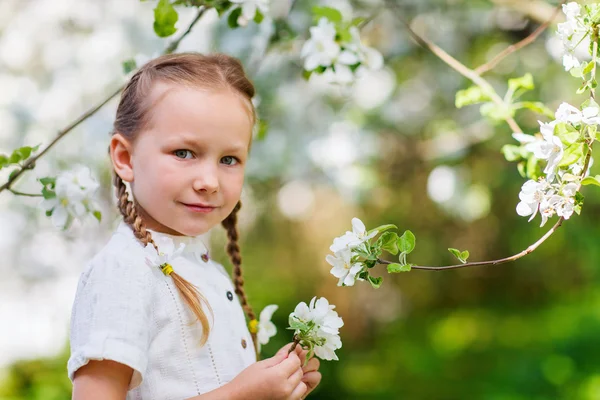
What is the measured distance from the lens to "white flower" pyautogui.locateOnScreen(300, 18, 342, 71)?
1592 mm

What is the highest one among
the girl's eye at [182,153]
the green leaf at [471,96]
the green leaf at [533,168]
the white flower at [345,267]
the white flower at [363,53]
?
the white flower at [363,53]

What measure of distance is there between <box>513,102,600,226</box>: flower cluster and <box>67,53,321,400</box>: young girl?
43cm

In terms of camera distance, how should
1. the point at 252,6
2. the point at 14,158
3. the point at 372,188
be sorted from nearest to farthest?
1. the point at 14,158
2. the point at 252,6
3. the point at 372,188

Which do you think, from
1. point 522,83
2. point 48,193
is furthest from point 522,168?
point 48,193

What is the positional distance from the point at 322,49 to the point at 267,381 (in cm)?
80

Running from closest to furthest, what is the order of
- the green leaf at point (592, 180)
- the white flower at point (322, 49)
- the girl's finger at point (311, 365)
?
the green leaf at point (592, 180) → the girl's finger at point (311, 365) → the white flower at point (322, 49)

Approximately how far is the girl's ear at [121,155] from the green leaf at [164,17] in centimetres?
32

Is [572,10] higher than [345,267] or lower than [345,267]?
higher

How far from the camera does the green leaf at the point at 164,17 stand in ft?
4.70

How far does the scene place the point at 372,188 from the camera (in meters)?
3.51

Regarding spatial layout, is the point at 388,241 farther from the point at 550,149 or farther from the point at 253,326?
the point at 253,326

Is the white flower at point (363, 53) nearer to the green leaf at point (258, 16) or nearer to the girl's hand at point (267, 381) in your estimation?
the green leaf at point (258, 16)

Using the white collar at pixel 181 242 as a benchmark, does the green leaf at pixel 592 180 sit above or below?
below

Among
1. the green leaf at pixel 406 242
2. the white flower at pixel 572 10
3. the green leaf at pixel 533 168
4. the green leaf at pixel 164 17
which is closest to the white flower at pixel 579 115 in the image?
the white flower at pixel 572 10
